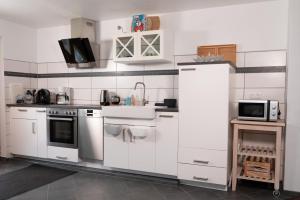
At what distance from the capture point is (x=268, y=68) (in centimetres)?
294

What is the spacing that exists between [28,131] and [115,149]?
157 centimetres

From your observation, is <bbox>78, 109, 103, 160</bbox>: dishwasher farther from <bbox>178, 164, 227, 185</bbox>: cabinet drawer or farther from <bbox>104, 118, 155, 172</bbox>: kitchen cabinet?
<bbox>178, 164, 227, 185</bbox>: cabinet drawer

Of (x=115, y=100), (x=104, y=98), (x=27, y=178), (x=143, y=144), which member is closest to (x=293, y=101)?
(x=143, y=144)

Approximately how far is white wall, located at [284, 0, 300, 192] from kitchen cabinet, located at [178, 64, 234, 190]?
2.04 feet

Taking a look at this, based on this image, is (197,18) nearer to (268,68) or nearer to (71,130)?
(268,68)

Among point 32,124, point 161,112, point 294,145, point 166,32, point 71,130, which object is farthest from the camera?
point 32,124

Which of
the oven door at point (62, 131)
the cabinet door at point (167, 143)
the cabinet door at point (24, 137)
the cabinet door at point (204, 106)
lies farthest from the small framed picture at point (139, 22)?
the cabinet door at point (24, 137)

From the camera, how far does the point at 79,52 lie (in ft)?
12.2

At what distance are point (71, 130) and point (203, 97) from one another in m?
1.90

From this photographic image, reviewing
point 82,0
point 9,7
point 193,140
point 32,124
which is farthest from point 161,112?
point 9,7

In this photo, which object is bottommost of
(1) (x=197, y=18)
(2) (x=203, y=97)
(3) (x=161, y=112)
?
(3) (x=161, y=112)

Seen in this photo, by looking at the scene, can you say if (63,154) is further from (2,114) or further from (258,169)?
(258,169)

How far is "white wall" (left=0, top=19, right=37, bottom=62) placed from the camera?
153 inches

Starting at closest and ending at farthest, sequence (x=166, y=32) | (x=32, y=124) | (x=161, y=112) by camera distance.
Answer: (x=161, y=112) → (x=166, y=32) → (x=32, y=124)
